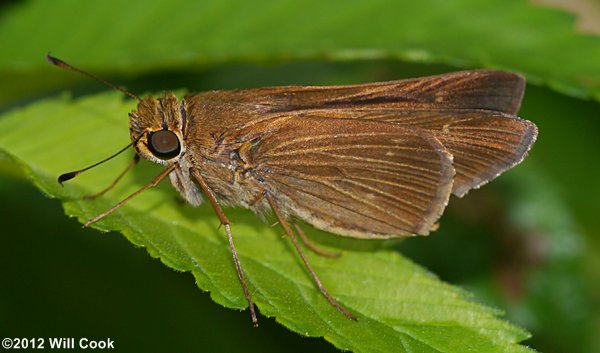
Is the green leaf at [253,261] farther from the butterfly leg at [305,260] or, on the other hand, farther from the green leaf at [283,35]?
the green leaf at [283,35]

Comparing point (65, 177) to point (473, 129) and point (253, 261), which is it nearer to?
point (253, 261)

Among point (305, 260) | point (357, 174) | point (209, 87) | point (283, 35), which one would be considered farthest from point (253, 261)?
point (209, 87)

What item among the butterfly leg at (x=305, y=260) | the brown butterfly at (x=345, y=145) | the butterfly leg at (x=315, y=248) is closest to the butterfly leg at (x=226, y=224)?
the brown butterfly at (x=345, y=145)

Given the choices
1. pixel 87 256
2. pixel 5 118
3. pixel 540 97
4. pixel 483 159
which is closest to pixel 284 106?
pixel 483 159

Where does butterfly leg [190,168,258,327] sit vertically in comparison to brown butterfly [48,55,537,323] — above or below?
below

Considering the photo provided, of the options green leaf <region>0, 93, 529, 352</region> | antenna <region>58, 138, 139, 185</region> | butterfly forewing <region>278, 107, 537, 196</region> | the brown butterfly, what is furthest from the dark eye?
butterfly forewing <region>278, 107, 537, 196</region>

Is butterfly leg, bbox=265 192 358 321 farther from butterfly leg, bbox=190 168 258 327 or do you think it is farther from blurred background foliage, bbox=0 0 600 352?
blurred background foliage, bbox=0 0 600 352
